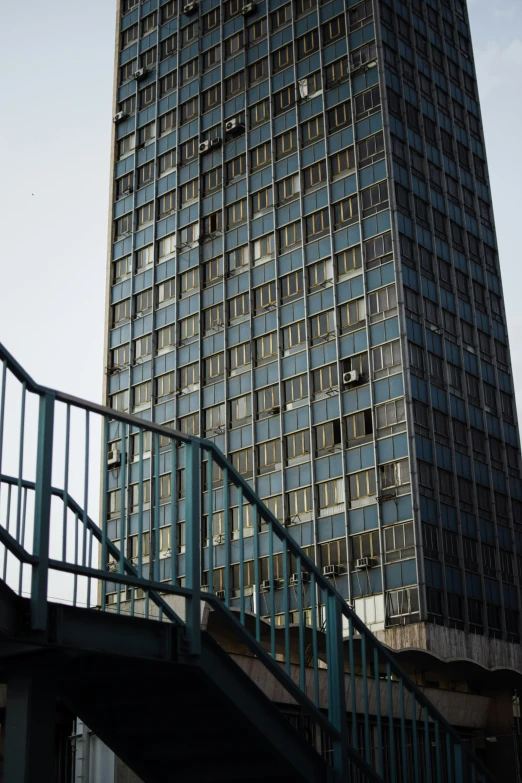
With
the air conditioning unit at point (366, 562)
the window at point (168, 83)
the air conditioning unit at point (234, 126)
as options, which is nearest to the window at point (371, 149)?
the air conditioning unit at point (234, 126)

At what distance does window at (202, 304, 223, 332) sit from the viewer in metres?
68.2

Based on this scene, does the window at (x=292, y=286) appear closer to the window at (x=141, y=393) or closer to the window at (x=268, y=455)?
the window at (x=268, y=455)

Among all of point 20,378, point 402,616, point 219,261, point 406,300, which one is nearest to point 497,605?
point 402,616

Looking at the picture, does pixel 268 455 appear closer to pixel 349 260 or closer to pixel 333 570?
pixel 333 570

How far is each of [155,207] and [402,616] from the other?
3663 cm

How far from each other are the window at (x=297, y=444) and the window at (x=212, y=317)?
1064 centimetres

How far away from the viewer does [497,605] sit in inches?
2285

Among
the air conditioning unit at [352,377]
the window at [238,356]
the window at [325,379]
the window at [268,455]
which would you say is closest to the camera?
the air conditioning unit at [352,377]

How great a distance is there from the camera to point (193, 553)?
998cm

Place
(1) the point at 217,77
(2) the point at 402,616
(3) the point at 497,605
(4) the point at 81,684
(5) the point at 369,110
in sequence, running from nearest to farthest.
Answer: (4) the point at 81,684 → (2) the point at 402,616 → (3) the point at 497,605 → (5) the point at 369,110 → (1) the point at 217,77

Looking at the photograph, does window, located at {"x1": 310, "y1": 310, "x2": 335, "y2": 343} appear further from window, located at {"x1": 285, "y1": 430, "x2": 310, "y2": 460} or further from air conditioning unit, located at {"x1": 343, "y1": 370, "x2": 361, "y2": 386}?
window, located at {"x1": 285, "y1": 430, "x2": 310, "y2": 460}

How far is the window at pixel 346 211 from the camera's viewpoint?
61750 millimetres

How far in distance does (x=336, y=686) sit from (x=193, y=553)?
2759 millimetres

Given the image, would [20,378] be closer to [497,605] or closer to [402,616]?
[402,616]
